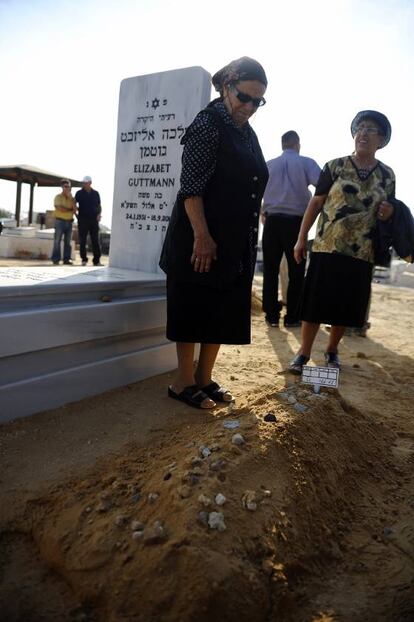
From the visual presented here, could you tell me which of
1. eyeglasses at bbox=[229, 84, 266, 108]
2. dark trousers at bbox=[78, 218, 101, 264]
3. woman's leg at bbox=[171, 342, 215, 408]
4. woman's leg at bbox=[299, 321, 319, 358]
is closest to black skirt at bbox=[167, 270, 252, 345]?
woman's leg at bbox=[171, 342, 215, 408]

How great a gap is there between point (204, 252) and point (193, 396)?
0.82 metres

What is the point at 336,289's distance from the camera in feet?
10.8

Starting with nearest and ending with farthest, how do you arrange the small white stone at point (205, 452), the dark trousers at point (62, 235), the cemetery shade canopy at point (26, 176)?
the small white stone at point (205, 452), the dark trousers at point (62, 235), the cemetery shade canopy at point (26, 176)

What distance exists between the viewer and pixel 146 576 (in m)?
1.38

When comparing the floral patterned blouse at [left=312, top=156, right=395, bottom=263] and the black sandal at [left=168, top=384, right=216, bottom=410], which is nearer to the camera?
the black sandal at [left=168, top=384, right=216, bottom=410]

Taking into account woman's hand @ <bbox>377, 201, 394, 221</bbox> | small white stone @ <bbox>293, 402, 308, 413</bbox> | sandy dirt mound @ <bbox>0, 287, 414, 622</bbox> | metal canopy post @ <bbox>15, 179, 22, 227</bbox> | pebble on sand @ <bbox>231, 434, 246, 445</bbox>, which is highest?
metal canopy post @ <bbox>15, 179, 22, 227</bbox>

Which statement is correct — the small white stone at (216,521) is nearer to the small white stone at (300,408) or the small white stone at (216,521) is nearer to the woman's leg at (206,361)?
the small white stone at (300,408)

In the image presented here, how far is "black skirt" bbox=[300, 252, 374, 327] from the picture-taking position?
329 centimetres

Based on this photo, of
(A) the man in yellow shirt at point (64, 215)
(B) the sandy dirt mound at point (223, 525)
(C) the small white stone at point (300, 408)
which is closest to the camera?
(B) the sandy dirt mound at point (223, 525)

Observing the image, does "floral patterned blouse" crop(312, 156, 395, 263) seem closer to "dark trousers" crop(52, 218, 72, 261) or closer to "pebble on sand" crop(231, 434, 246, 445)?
"pebble on sand" crop(231, 434, 246, 445)

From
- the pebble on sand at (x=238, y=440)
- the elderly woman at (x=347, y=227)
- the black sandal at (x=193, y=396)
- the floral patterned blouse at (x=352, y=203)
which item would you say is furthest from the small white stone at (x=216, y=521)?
the floral patterned blouse at (x=352, y=203)

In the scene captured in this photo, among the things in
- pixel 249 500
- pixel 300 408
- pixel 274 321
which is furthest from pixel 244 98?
pixel 274 321

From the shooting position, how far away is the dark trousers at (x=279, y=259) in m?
5.01

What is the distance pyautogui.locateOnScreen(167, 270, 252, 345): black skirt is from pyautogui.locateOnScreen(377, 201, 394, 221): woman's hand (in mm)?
1141
